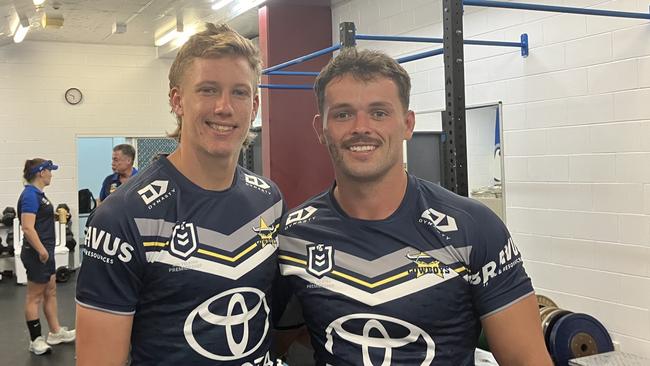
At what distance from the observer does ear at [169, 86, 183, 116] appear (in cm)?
156

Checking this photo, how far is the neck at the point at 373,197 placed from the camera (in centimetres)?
150

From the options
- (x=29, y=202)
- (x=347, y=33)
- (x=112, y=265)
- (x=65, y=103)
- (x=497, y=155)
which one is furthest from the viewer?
(x=65, y=103)

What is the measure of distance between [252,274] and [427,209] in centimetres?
47

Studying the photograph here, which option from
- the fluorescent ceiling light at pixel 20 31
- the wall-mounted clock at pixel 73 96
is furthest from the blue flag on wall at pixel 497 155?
the wall-mounted clock at pixel 73 96

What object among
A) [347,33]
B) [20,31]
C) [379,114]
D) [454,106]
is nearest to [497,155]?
[347,33]

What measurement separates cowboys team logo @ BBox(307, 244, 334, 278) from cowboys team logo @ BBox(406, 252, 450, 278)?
194 millimetres

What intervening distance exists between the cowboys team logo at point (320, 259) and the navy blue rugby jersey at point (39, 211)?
12.9 feet

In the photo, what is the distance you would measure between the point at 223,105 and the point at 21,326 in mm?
5107

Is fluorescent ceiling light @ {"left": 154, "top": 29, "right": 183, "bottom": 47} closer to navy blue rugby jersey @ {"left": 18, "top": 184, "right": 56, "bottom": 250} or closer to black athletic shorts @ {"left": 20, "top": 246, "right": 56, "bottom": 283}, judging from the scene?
navy blue rugby jersey @ {"left": 18, "top": 184, "right": 56, "bottom": 250}

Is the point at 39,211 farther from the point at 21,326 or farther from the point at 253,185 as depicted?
the point at 253,185

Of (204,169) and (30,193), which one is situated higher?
(204,169)

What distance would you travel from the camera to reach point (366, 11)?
19.0 feet

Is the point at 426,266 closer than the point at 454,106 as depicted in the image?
Yes

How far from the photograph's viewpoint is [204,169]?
1525 millimetres
